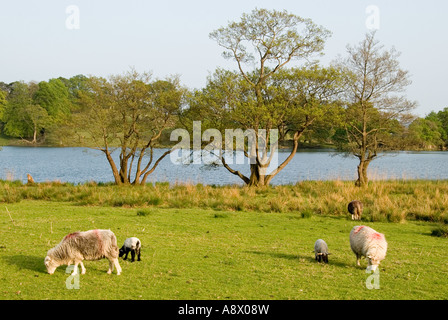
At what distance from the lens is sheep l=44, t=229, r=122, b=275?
7.27 meters

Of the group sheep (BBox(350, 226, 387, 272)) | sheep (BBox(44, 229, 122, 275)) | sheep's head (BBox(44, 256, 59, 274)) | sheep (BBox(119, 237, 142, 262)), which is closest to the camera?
sheep (BBox(44, 229, 122, 275))

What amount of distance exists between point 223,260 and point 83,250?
2.91m

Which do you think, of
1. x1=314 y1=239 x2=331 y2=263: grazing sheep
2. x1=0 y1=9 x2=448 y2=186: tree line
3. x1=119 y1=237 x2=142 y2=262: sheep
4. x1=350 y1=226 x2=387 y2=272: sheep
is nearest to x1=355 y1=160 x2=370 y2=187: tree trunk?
x1=0 y1=9 x2=448 y2=186: tree line

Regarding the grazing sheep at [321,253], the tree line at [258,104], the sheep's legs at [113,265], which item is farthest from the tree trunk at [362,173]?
the sheep's legs at [113,265]

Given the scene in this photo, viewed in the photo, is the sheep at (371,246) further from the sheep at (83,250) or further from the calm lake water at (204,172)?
the calm lake water at (204,172)

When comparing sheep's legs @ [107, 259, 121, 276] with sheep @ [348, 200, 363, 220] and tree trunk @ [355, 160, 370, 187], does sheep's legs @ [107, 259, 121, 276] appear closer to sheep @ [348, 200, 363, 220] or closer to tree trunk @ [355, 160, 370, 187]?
sheep @ [348, 200, 363, 220]

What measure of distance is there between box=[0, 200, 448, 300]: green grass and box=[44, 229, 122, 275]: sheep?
0.94 feet

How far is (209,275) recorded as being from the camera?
771 centimetres

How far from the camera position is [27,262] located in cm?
820

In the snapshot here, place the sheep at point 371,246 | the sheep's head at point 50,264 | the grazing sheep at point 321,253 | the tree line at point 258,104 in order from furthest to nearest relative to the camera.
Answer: the tree line at point 258,104 < the grazing sheep at point 321,253 < the sheep at point 371,246 < the sheep's head at point 50,264

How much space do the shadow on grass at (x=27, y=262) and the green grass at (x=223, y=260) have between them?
21 mm

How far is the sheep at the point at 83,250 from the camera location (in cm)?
727
